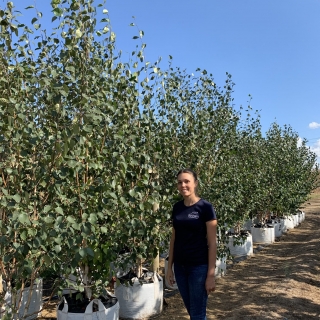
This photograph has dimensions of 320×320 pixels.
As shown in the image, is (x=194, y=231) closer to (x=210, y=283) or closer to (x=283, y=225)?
(x=210, y=283)

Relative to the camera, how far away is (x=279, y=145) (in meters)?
12.8

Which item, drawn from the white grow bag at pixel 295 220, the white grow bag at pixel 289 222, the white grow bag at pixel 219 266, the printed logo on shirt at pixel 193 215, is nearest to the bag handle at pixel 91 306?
the printed logo on shirt at pixel 193 215

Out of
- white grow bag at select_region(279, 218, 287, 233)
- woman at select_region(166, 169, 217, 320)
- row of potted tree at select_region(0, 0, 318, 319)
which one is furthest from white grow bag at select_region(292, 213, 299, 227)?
woman at select_region(166, 169, 217, 320)

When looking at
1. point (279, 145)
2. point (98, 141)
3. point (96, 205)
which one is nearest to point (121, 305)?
point (96, 205)

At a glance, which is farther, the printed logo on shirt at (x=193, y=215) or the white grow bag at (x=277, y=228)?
the white grow bag at (x=277, y=228)

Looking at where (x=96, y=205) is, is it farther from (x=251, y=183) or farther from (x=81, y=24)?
(x=251, y=183)

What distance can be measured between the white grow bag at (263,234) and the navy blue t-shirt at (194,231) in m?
8.63

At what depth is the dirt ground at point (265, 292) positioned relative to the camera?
491cm

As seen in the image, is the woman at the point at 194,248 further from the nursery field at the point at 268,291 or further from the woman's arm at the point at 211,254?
the nursery field at the point at 268,291

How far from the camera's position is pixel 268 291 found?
5.79m

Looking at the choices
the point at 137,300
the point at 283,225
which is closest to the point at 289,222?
the point at 283,225

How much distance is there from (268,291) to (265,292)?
72 millimetres

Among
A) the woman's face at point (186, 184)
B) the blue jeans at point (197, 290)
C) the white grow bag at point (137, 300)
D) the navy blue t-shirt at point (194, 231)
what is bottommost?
the white grow bag at point (137, 300)

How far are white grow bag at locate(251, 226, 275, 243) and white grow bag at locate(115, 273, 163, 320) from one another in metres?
6.92
